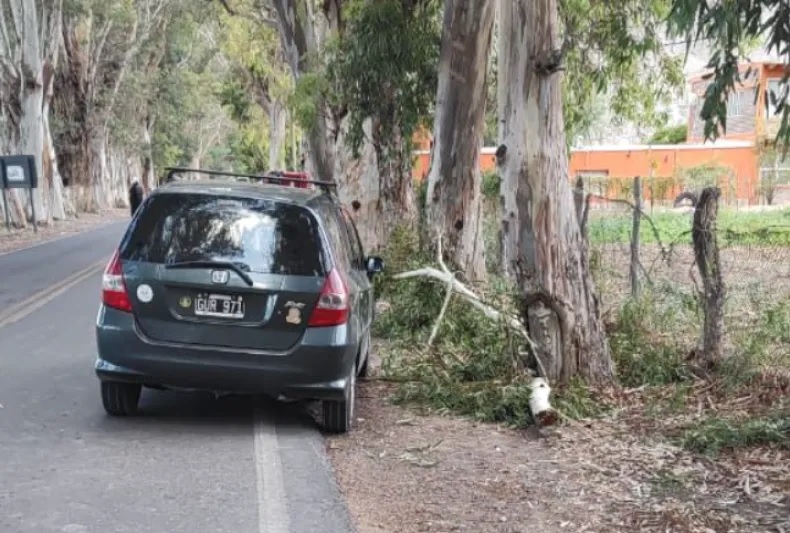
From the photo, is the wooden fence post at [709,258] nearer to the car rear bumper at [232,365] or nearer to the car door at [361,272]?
the car door at [361,272]

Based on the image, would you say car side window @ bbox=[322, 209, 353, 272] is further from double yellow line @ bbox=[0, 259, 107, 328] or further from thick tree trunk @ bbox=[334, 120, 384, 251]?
thick tree trunk @ bbox=[334, 120, 384, 251]

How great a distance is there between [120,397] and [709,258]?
4907mm

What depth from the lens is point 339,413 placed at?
22.3 feet

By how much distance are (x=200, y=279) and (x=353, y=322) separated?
3.94 ft

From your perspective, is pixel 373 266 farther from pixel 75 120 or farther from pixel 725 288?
pixel 75 120

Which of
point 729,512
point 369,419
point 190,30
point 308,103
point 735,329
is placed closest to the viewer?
point 729,512

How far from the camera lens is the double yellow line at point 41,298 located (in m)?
11.6

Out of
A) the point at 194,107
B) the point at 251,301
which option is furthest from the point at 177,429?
the point at 194,107

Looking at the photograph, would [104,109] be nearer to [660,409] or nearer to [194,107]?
[194,107]

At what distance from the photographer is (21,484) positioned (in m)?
5.48

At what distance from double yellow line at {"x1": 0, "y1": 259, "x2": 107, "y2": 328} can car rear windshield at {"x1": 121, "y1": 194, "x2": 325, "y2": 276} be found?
513 cm

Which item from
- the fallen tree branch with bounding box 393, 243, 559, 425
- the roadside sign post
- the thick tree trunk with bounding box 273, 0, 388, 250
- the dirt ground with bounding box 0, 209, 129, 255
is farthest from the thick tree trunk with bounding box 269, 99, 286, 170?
the fallen tree branch with bounding box 393, 243, 559, 425

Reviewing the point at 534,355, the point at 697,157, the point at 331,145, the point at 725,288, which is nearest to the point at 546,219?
the point at 534,355

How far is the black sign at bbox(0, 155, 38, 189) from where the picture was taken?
89.2 feet
